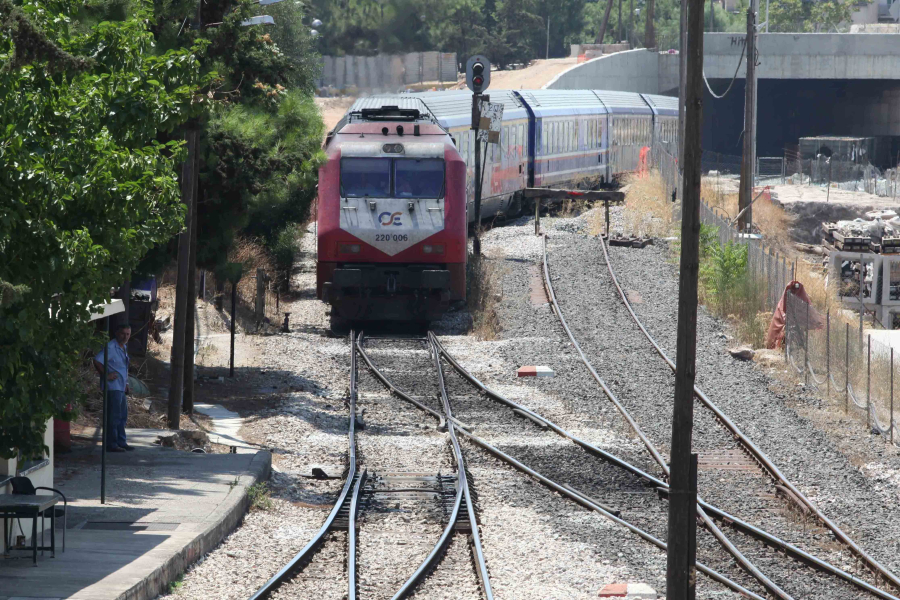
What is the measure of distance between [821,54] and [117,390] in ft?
191

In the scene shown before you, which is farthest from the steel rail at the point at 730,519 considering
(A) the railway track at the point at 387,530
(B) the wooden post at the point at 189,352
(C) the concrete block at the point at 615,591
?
(B) the wooden post at the point at 189,352

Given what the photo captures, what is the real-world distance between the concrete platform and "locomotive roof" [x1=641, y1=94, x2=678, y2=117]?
36.4m

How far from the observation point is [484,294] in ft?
83.5

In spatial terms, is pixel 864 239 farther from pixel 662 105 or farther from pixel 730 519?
pixel 662 105

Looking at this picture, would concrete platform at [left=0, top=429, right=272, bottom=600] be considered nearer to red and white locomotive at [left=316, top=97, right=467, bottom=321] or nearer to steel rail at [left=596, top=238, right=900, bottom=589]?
steel rail at [left=596, top=238, right=900, bottom=589]

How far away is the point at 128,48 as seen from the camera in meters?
9.64

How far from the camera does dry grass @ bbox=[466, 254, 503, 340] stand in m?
22.9

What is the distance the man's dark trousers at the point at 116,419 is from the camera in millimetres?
13773

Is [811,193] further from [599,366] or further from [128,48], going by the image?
[128,48]

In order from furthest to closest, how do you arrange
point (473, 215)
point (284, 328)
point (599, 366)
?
1. point (473, 215)
2. point (284, 328)
3. point (599, 366)

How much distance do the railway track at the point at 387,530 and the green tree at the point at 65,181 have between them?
232cm

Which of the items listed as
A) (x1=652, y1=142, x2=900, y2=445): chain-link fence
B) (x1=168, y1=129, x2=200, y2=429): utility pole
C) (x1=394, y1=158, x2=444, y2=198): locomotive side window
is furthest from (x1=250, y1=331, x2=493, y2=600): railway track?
(x1=394, y1=158, x2=444, y2=198): locomotive side window

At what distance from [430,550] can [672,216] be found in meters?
25.1

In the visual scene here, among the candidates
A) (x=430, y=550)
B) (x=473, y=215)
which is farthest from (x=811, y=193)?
(x=430, y=550)
